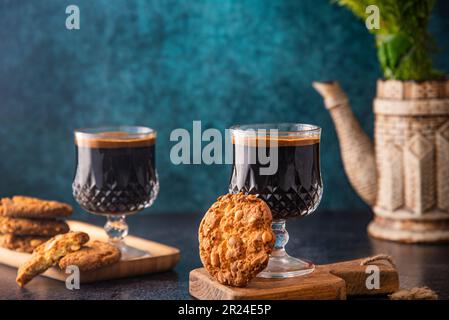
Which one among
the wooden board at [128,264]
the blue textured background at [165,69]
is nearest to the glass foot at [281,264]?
the wooden board at [128,264]

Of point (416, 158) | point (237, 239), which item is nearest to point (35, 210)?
point (237, 239)

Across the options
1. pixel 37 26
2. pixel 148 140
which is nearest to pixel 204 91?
pixel 37 26

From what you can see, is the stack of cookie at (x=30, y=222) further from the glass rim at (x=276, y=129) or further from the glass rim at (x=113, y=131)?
the glass rim at (x=276, y=129)

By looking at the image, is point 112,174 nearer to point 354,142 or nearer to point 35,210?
point 35,210

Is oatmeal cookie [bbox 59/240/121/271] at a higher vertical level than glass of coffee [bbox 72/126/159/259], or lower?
lower

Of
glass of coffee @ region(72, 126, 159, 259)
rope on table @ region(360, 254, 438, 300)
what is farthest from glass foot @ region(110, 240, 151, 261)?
rope on table @ region(360, 254, 438, 300)

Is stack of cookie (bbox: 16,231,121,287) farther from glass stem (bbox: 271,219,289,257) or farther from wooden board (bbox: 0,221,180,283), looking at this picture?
glass stem (bbox: 271,219,289,257)

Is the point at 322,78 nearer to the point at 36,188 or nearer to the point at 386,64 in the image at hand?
the point at 386,64
